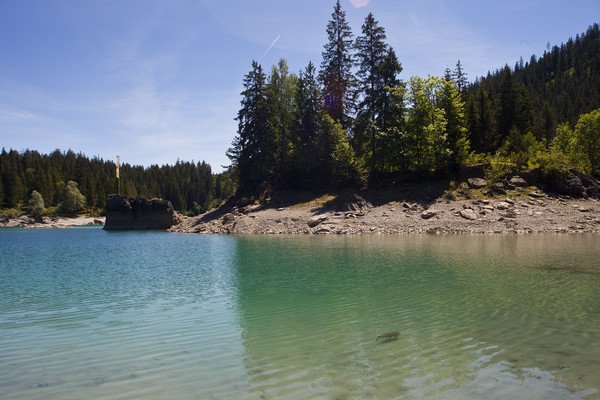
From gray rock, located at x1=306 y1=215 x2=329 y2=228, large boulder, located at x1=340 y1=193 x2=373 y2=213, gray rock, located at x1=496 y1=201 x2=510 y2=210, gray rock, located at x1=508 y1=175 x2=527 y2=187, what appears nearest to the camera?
gray rock, located at x1=496 y1=201 x2=510 y2=210

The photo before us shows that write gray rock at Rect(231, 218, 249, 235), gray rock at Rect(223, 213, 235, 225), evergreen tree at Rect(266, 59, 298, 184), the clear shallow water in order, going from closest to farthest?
the clear shallow water
gray rock at Rect(231, 218, 249, 235)
gray rock at Rect(223, 213, 235, 225)
evergreen tree at Rect(266, 59, 298, 184)

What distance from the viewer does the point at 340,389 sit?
5.75 meters

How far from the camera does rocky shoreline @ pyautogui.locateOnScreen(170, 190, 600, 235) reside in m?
34.8

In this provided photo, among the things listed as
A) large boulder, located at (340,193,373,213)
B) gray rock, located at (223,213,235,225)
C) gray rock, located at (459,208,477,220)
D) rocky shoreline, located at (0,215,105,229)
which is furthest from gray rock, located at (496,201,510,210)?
rocky shoreline, located at (0,215,105,229)

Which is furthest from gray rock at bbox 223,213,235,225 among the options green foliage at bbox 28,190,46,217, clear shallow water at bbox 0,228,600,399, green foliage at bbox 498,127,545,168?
green foliage at bbox 28,190,46,217

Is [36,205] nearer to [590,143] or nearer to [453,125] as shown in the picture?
[453,125]

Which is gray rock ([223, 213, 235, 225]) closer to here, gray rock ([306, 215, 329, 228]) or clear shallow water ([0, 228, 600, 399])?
gray rock ([306, 215, 329, 228])

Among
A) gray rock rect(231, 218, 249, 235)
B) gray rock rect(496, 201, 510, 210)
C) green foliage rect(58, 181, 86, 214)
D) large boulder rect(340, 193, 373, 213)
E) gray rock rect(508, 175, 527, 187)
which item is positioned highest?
green foliage rect(58, 181, 86, 214)

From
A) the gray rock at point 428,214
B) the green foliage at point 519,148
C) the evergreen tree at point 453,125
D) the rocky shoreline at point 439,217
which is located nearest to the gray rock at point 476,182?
the rocky shoreline at point 439,217

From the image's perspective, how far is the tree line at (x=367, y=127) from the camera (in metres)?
47.8

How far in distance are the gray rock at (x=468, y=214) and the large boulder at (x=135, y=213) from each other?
51108 mm

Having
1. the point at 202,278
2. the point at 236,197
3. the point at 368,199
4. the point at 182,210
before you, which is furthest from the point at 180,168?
the point at 202,278

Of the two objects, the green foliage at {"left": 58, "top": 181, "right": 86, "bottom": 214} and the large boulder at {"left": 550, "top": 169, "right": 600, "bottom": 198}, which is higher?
the green foliage at {"left": 58, "top": 181, "right": 86, "bottom": 214}

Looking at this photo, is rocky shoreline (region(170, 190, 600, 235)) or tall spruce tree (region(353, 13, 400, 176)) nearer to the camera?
rocky shoreline (region(170, 190, 600, 235))
